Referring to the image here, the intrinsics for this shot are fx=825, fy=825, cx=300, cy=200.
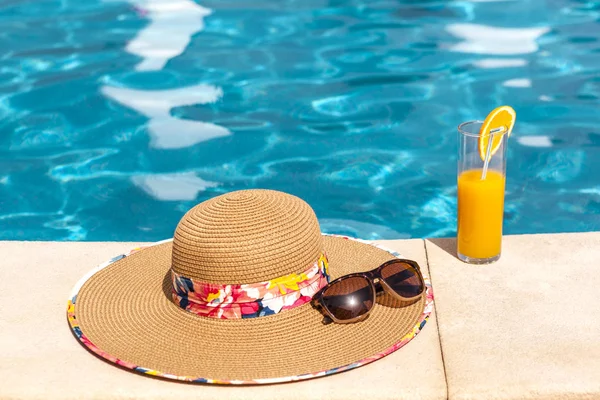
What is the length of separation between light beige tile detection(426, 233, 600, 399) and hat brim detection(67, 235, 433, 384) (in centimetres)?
15

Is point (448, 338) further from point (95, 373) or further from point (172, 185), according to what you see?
point (172, 185)

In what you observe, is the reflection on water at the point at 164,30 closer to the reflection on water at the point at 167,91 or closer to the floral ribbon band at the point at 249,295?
the reflection on water at the point at 167,91

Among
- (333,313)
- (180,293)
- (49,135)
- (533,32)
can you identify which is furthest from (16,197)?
(533,32)

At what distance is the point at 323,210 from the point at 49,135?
210cm

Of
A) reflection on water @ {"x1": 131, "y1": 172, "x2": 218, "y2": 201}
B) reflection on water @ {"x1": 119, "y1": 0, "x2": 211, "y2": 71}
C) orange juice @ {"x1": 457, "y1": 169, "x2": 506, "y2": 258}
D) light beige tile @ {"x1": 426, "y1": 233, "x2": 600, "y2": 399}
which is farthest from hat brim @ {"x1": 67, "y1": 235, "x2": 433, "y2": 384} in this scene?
reflection on water @ {"x1": 119, "y1": 0, "x2": 211, "y2": 71}

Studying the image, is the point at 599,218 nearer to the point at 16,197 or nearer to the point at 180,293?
the point at 180,293

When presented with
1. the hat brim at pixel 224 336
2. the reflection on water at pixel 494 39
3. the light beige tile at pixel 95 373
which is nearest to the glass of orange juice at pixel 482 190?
the hat brim at pixel 224 336

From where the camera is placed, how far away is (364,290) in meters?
2.43

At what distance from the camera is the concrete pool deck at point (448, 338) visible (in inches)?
88.5

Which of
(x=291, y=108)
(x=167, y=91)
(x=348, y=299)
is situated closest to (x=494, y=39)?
(x=291, y=108)

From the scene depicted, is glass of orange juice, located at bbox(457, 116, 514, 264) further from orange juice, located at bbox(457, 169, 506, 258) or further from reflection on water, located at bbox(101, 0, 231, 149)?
reflection on water, located at bbox(101, 0, 231, 149)

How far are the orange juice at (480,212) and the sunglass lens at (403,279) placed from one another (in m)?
0.42

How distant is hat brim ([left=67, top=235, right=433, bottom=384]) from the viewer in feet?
7.33

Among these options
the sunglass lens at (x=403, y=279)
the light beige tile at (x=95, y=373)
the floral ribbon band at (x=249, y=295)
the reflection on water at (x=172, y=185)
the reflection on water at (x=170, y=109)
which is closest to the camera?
the light beige tile at (x=95, y=373)
